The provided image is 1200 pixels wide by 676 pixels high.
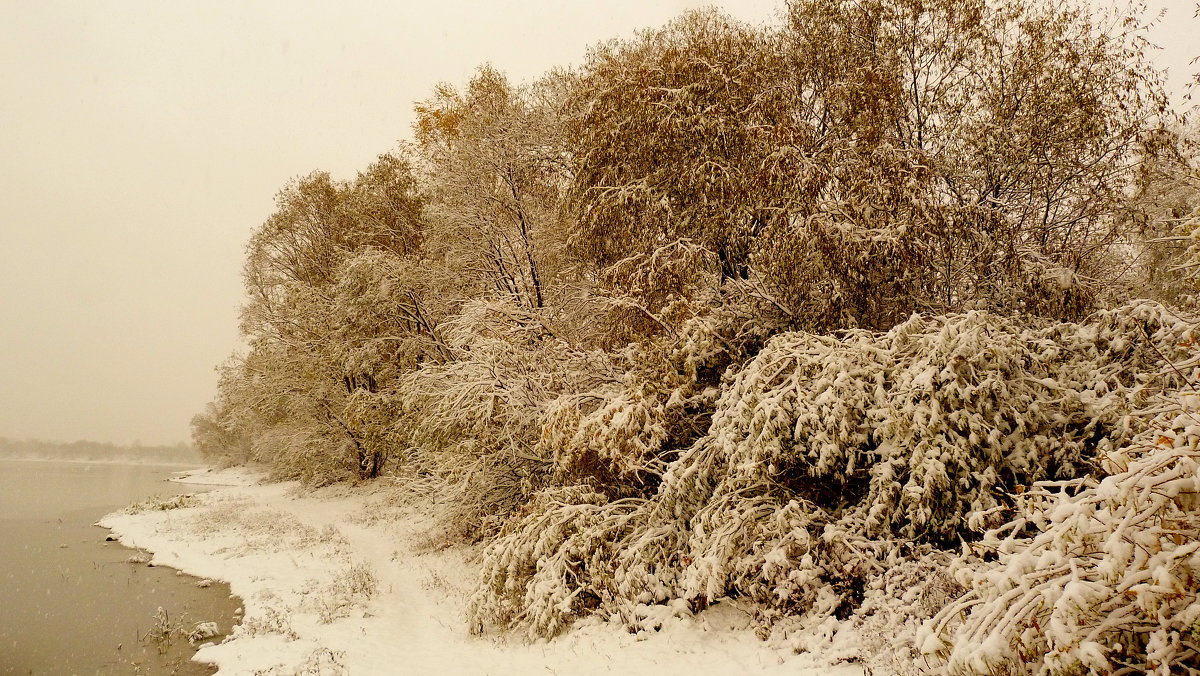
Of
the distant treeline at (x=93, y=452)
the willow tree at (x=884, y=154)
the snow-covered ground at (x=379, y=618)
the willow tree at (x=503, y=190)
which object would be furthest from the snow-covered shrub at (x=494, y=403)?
the distant treeline at (x=93, y=452)

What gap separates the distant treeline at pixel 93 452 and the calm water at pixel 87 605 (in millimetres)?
77195

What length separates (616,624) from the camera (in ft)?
26.3

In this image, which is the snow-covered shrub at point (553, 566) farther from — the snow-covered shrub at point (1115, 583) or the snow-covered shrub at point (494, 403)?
the snow-covered shrub at point (1115, 583)

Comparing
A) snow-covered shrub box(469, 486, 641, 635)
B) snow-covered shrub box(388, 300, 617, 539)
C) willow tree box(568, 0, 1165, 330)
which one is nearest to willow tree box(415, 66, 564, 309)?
snow-covered shrub box(388, 300, 617, 539)

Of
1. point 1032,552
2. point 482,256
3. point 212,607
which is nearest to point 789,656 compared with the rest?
point 1032,552

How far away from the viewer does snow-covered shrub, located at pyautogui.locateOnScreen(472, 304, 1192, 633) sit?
Answer: 6.25 meters

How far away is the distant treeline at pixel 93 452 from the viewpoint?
8594 centimetres

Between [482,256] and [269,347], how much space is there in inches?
395

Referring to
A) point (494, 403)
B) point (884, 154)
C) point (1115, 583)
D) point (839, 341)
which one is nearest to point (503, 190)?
point (494, 403)

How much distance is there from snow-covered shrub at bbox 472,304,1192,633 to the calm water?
20.1 ft

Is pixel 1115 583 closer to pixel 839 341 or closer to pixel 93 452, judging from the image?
pixel 839 341

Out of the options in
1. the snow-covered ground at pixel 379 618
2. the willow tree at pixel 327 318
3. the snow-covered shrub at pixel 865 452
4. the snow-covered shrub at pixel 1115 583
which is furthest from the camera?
the willow tree at pixel 327 318

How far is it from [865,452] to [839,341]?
1451 millimetres

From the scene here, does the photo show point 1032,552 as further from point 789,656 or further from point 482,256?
point 482,256
